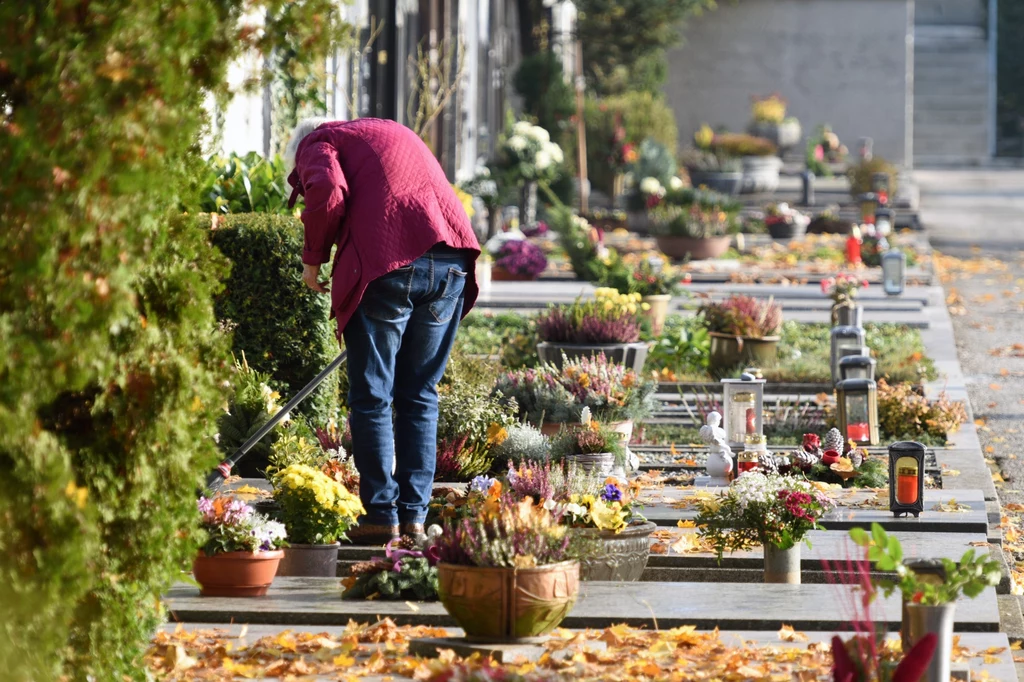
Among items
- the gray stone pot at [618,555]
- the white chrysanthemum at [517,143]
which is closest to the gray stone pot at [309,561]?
the gray stone pot at [618,555]

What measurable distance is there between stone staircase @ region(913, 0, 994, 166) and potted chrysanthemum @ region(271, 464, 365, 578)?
37675 mm

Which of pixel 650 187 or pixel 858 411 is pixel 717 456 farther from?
pixel 650 187

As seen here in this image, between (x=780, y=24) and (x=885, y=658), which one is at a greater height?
(x=780, y=24)

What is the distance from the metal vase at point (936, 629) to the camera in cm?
418

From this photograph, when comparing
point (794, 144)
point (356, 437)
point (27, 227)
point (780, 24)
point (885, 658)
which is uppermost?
point (780, 24)

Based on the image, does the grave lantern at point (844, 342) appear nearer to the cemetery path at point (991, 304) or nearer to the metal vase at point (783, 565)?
the cemetery path at point (991, 304)

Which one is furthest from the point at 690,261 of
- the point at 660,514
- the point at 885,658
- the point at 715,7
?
the point at 715,7

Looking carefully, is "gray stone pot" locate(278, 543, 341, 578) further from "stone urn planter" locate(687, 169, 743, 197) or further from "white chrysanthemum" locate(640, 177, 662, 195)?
"stone urn planter" locate(687, 169, 743, 197)

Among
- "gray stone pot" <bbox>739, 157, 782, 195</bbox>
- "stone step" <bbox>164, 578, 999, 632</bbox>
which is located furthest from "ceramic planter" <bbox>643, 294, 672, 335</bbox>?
"gray stone pot" <bbox>739, 157, 782, 195</bbox>

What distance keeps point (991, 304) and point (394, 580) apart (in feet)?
41.0

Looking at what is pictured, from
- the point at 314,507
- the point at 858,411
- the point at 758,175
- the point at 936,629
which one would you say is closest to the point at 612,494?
the point at 314,507

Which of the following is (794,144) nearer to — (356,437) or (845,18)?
(845,18)

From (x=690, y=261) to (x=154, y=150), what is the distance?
1491cm

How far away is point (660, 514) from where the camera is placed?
665cm
